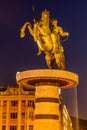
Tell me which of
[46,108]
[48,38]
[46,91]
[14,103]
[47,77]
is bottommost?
[46,108]

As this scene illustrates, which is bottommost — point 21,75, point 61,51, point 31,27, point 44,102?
point 44,102

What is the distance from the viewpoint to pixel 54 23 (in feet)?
50.2

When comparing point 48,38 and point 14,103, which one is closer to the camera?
point 48,38

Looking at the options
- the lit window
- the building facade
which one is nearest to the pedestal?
the building facade

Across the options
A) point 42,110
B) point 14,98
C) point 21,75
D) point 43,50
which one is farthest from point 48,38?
point 14,98

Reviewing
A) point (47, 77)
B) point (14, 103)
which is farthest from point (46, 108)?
point (14, 103)

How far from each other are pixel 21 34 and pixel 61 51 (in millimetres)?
1735

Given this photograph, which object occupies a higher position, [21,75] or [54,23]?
[54,23]

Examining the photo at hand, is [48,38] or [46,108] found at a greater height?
[48,38]

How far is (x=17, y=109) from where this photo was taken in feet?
165

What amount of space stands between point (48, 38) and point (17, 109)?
36.4 meters

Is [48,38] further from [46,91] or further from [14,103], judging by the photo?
[14,103]

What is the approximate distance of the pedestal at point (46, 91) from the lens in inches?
551

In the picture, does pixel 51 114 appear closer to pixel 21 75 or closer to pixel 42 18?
pixel 21 75
